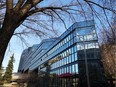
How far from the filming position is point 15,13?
377cm

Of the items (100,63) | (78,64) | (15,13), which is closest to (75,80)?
(78,64)

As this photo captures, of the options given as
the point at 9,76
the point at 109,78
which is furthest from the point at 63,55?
the point at 9,76

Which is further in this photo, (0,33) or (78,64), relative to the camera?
(78,64)

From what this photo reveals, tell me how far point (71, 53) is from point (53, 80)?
1506cm

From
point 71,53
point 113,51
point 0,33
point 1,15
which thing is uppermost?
point 71,53

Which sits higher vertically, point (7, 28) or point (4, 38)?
point (7, 28)

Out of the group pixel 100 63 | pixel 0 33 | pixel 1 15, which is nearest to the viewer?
pixel 0 33

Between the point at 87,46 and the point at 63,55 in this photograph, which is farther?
the point at 63,55

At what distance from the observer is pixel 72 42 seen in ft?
124

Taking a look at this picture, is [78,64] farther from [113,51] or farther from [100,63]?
[113,51]

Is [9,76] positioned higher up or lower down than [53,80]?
higher up

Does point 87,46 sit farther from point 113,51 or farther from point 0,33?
point 0,33

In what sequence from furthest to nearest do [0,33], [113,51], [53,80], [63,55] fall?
[63,55]
[113,51]
[53,80]
[0,33]

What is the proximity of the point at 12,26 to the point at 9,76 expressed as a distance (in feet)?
271
